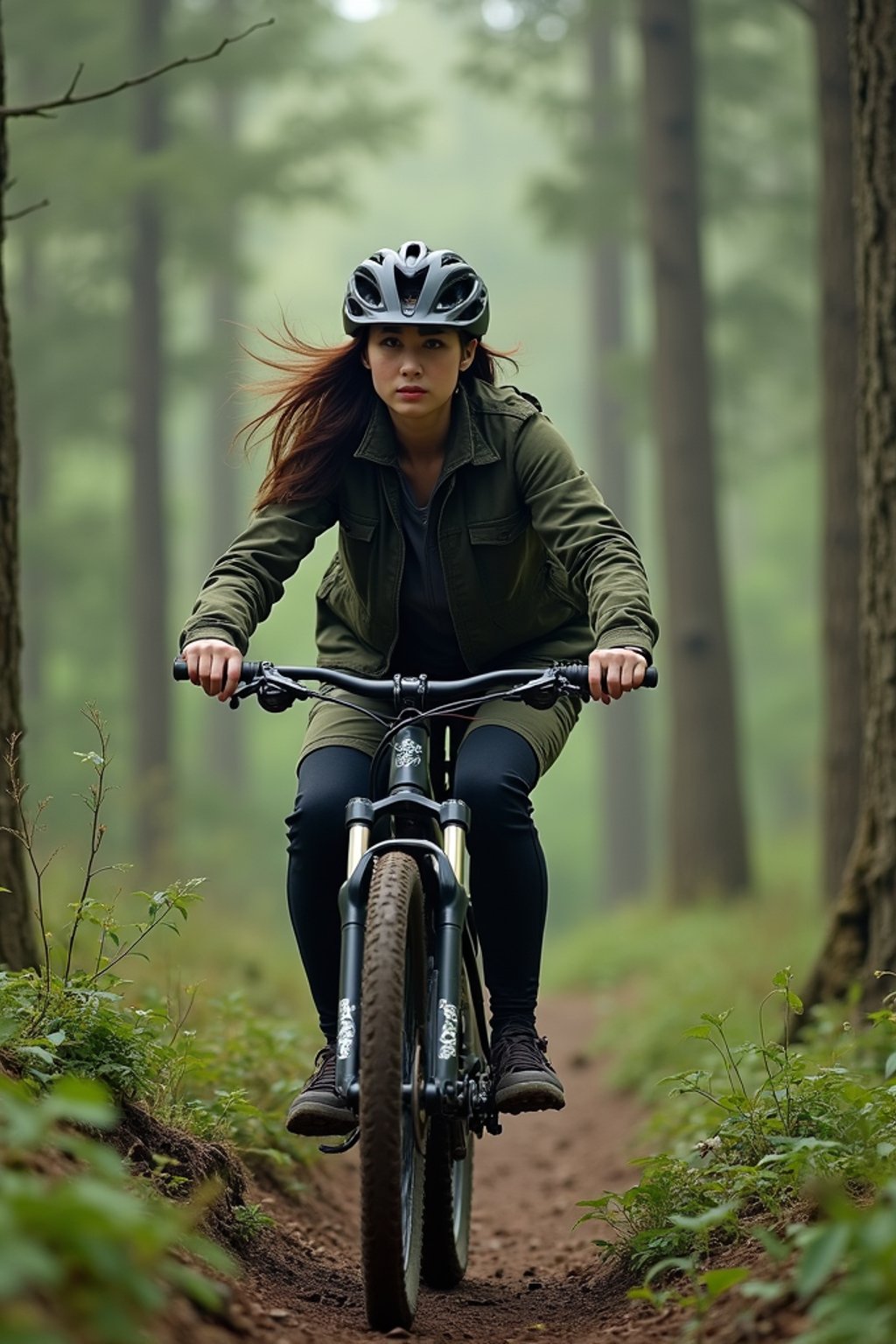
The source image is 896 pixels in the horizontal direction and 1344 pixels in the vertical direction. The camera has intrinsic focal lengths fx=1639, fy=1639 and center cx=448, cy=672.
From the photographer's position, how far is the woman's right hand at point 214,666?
409cm

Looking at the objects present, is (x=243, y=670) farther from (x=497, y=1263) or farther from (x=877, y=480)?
(x=877, y=480)

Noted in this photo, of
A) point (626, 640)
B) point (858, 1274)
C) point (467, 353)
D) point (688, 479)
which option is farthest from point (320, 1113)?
point (688, 479)

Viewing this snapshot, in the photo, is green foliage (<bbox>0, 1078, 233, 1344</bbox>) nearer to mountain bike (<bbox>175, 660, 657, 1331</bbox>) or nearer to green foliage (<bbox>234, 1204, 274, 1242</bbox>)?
mountain bike (<bbox>175, 660, 657, 1331</bbox>)

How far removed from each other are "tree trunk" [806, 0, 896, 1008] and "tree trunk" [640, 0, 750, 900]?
8.71m

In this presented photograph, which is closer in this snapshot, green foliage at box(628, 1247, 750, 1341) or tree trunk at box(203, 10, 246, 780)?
green foliage at box(628, 1247, 750, 1341)

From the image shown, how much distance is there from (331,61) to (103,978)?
782 inches

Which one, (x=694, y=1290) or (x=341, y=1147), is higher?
(x=341, y=1147)

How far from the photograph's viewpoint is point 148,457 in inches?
721

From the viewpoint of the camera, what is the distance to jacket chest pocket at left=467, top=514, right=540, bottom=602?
4.74 metres

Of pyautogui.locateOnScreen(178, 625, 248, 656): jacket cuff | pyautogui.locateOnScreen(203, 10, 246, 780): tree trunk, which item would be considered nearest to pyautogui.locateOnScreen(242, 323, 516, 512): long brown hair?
pyautogui.locateOnScreen(178, 625, 248, 656): jacket cuff

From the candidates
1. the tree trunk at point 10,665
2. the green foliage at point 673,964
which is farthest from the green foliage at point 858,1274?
the green foliage at point 673,964

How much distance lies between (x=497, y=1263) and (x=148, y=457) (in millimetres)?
13762

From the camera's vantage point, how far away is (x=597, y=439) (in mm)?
26391

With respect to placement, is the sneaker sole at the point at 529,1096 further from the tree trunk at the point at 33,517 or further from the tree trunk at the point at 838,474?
the tree trunk at the point at 33,517
